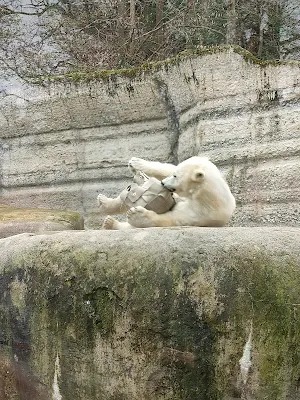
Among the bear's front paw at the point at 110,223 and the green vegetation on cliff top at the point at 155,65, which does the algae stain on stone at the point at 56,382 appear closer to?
the bear's front paw at the point at 110,223

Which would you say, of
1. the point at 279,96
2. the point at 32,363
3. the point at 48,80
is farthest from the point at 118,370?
the point at 48,80

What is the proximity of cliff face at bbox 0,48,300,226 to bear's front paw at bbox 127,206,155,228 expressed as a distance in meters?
1.89

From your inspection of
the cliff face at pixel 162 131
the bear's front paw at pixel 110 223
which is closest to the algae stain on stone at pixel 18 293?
the bear's front paw at pixel 110 223

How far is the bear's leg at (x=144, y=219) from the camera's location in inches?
91.1

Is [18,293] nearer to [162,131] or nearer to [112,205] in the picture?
[112,205]

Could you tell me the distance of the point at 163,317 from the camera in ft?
5.66

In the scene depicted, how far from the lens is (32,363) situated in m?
1.89

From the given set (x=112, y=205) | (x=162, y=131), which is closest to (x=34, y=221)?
(x=112, y=205)

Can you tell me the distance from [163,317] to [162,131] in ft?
10.2

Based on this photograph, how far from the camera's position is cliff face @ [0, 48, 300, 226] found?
4.09 m

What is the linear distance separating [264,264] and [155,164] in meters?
1.12

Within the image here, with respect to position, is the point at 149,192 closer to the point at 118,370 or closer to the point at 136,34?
the point at 118,370

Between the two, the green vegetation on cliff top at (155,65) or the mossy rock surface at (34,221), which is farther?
the green vegetation on cliff top at (155,65)

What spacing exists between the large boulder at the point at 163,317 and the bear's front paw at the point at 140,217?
406mm
